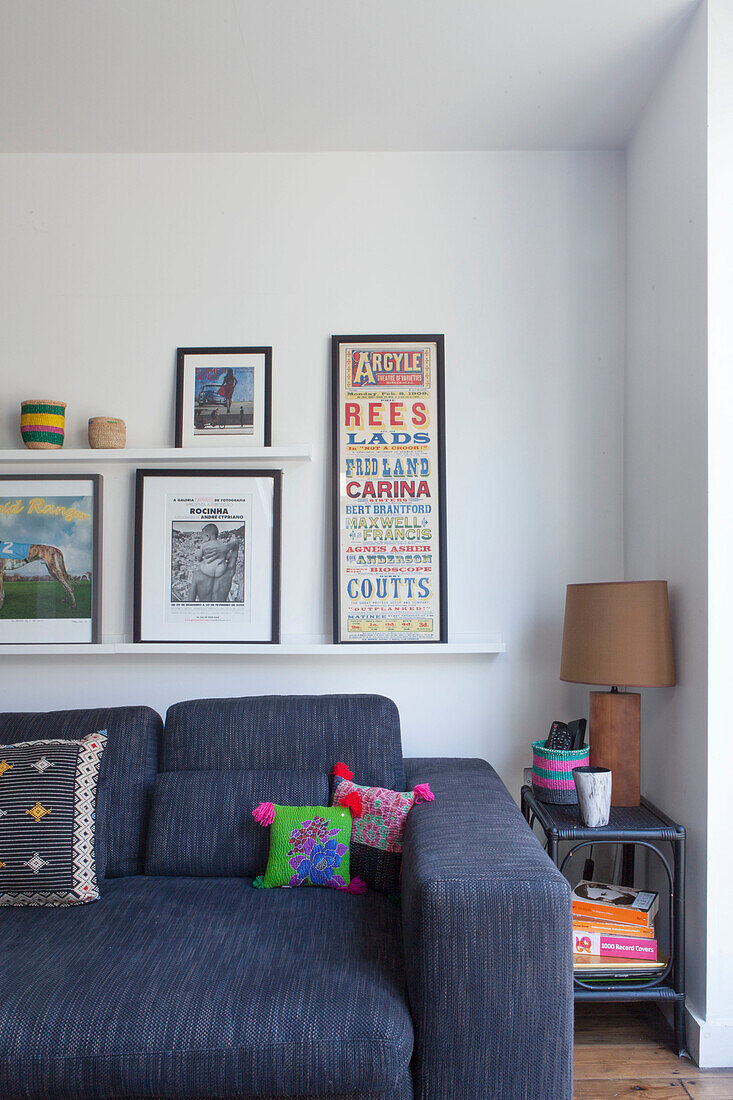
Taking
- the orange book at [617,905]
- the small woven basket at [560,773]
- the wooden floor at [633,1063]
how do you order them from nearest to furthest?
the wooden floor at [633,1063] < the orange book at [617,905] < the small woven basket at [560,773]

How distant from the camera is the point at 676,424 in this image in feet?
7.30

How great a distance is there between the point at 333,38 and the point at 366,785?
211cm

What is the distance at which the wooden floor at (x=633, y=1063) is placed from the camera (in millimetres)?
1879

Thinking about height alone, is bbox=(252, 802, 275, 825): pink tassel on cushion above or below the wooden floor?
above

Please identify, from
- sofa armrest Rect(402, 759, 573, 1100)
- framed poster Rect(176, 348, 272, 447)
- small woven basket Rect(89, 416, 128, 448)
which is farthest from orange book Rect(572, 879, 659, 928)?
small woven basket Rect(89, 416, 128, 448)

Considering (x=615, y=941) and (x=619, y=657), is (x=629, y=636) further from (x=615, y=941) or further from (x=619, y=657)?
(x=615, y=941)

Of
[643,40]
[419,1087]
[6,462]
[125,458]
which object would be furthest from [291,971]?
[643,40]

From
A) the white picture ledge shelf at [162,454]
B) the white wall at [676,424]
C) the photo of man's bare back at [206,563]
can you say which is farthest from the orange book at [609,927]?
the white picture ledge shelf at [162,454]

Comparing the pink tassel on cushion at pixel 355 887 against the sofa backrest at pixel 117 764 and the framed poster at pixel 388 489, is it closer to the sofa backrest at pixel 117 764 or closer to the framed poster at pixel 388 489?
the sofa backrest at pixel 117 764

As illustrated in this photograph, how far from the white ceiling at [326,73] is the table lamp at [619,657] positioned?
153 centimetres

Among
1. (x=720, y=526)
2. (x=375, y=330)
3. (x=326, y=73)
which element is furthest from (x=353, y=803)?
(x=326, y=73)

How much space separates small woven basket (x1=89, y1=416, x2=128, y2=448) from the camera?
2.57 metres

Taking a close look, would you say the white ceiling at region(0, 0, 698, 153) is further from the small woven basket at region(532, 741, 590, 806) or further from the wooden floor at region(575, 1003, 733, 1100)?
the wooden floor at region(575, 1003, 733, 1100)

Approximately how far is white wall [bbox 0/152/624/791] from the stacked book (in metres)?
0.61
